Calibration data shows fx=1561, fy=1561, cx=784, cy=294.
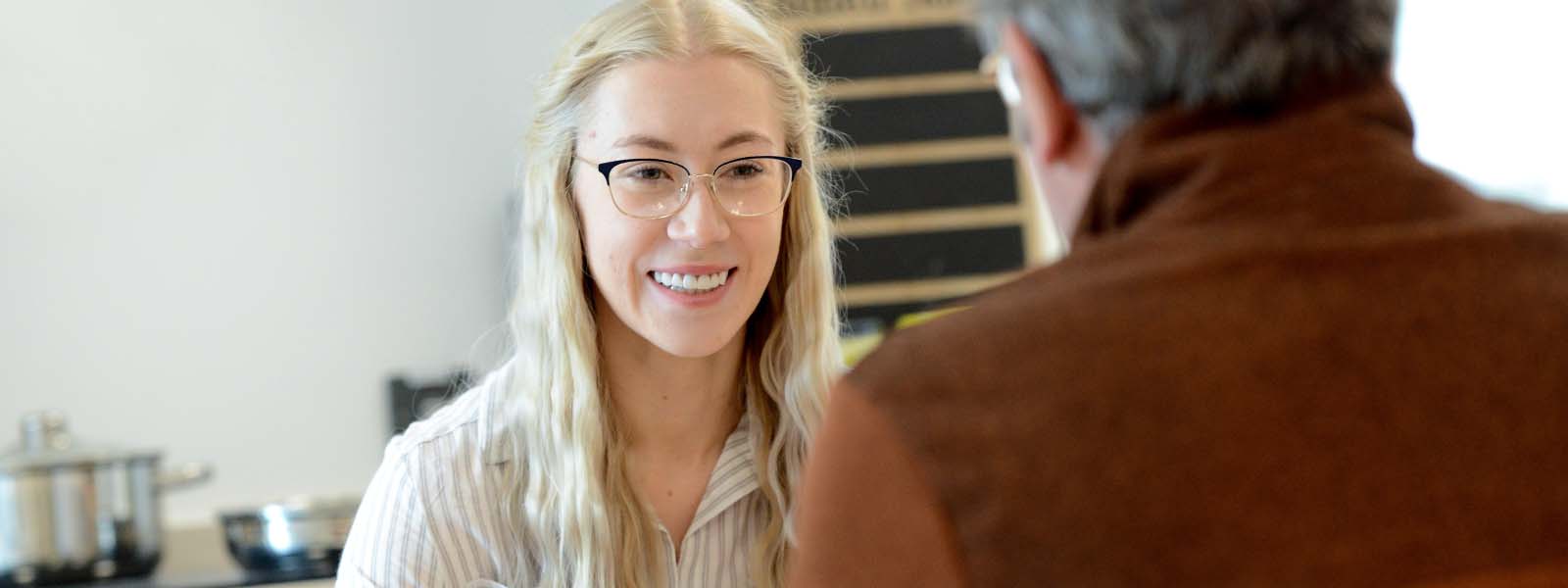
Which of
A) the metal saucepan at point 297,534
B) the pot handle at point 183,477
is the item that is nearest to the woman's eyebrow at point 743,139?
the metal saucepan at point 297,534

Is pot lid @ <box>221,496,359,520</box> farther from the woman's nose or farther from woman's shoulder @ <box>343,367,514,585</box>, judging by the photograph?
the woman's nose

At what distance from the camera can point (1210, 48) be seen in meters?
0.79

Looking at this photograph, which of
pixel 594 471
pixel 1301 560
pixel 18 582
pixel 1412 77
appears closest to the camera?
pixel 1301 560

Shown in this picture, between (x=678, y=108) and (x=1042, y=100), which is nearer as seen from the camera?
(x=1042, y=100)

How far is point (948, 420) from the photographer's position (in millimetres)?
765

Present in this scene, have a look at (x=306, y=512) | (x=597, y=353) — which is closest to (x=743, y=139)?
(x=597, y=353)

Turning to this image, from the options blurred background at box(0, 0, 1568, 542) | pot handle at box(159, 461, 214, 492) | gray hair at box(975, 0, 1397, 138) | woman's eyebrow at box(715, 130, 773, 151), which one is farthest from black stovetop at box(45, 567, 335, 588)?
gray hair at box(975, 0, 1397, 138)

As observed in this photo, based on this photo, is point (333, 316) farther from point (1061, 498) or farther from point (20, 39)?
point (1061, 498)

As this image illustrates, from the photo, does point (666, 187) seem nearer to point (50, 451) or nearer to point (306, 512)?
point (306, 512)

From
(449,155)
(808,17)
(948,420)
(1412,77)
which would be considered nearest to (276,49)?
(449,155)

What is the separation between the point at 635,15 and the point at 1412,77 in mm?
1952

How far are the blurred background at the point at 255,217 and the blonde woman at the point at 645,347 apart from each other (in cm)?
171

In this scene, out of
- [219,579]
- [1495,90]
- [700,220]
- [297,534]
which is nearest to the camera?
[700,220]

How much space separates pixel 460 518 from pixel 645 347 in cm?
26
